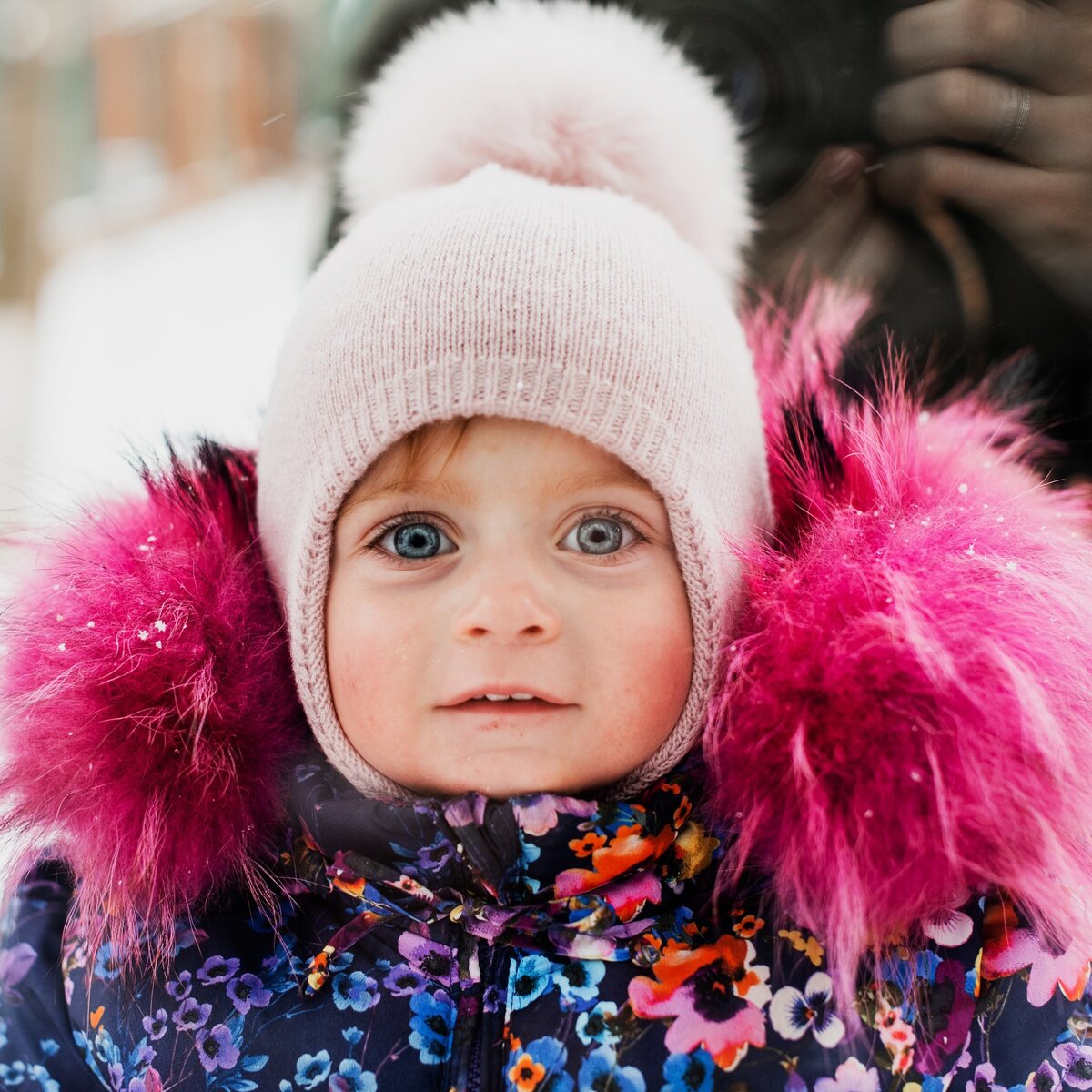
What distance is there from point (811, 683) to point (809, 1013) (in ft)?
0.83

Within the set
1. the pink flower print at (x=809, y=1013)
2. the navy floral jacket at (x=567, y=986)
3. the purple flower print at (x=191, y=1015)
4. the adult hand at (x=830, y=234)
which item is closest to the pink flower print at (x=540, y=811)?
the navy floral jacket at (x=567, y=986)

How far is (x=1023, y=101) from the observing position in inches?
43.3

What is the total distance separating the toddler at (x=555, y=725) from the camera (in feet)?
2.72

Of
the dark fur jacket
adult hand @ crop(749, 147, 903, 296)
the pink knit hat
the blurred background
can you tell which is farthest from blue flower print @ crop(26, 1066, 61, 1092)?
the blurred background

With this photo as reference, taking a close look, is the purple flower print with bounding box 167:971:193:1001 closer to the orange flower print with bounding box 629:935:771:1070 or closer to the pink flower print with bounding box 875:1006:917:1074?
the orange flower print with bounding box 629:935:771:1070

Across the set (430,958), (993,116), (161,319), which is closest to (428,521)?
(430,958)

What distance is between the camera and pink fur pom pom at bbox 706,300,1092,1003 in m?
0.80

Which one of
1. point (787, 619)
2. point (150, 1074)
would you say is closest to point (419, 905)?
point (150, 1074)

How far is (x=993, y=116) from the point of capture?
43.9 inches

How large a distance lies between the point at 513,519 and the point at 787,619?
23 centimetres

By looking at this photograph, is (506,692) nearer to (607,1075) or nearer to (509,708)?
(509,708)

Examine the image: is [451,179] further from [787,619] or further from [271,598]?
[787,619]

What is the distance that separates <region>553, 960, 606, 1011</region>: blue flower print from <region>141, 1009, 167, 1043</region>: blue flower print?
0.33 m

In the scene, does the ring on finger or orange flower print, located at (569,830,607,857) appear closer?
orange flower print, located at (569,830,607,857)
